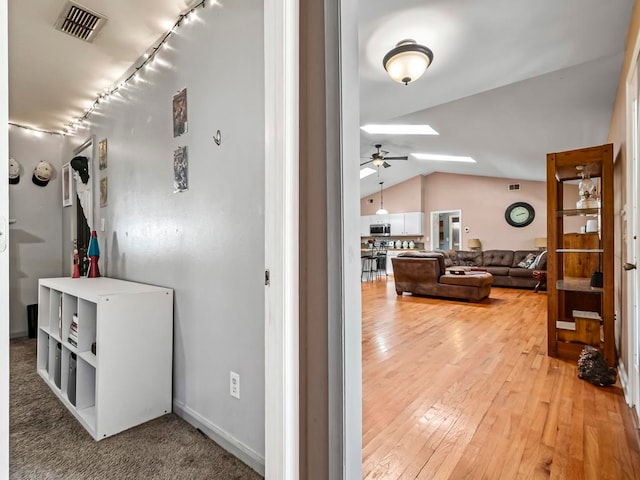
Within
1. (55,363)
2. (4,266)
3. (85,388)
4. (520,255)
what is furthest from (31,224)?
(520,255)

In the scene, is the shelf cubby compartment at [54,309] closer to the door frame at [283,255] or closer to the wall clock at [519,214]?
the door frame at [283,255]

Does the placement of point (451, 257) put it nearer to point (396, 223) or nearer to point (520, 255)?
point (520, 255)

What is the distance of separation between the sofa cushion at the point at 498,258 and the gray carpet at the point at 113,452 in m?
8.13

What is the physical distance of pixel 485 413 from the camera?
1.94m

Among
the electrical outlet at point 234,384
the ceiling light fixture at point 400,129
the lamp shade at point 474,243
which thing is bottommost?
the electrical outlet at point 234,384

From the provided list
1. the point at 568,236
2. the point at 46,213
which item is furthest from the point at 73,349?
the point at 568,236

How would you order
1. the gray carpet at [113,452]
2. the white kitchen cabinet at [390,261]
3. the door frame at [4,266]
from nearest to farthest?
the door frame at [4,266]
the gray carpet at [113,452]
the white kitchen cabinet at [390,261]

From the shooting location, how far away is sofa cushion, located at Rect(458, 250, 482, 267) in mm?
8430

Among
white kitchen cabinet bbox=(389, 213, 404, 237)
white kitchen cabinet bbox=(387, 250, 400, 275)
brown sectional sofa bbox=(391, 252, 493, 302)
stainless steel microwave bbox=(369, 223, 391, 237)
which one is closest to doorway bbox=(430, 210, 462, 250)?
white kitchen cabinet bbox=(389, 213, 404, 237)

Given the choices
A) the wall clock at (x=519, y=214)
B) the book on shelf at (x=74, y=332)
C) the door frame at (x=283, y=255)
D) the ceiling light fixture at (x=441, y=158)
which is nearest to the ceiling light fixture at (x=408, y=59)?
the door frame at (x=283, y=255)

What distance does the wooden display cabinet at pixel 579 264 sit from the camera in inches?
103

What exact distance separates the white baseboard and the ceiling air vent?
7.65 feet

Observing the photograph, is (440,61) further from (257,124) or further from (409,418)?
(409,418)

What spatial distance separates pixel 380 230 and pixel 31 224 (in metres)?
A: 8.94
